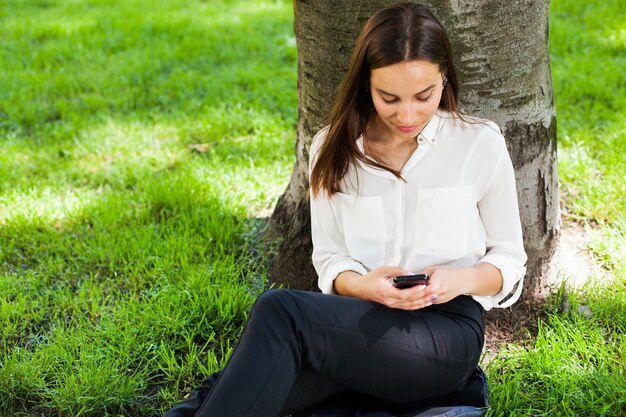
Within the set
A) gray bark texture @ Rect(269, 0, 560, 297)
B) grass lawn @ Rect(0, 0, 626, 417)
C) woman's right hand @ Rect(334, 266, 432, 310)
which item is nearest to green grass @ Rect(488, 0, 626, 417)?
grass lawn @ Rect(0, 0, 626, 417)

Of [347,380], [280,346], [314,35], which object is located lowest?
[347,380]

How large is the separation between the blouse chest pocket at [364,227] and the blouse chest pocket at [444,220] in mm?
128

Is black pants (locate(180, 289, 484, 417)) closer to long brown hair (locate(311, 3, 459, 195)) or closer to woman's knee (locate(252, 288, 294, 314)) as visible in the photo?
woman's knee (locate(252, 288, 294, 314))

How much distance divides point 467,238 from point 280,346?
751mm

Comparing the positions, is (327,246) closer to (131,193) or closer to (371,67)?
(371,67)

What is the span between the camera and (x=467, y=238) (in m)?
2.44

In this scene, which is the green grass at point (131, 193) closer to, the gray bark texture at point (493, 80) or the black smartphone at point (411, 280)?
the gray bark texture at point (493, 80)

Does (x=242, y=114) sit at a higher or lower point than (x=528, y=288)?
higher

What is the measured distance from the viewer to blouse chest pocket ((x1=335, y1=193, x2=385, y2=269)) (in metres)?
2.46

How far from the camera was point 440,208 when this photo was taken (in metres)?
2.40

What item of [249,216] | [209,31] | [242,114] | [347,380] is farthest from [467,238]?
[209,31]

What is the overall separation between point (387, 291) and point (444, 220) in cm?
35

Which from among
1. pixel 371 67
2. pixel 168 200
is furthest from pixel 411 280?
pixel 168 200

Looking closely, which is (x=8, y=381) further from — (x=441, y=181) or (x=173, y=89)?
(x=173, y=89)
